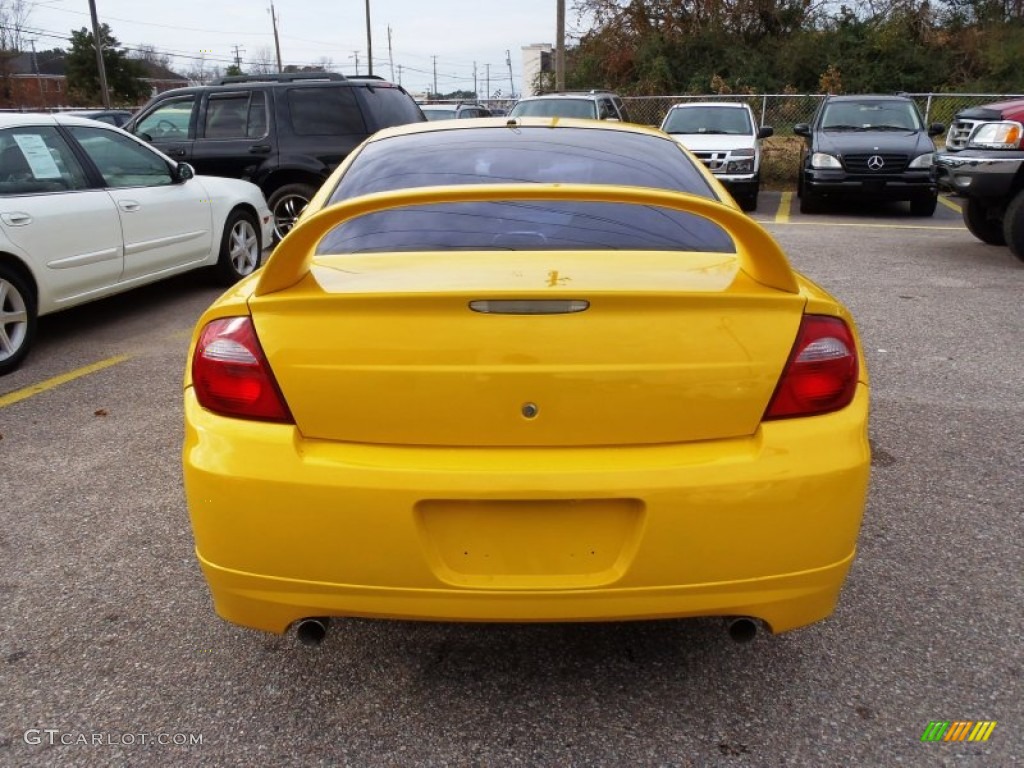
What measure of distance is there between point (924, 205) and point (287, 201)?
9.01 meters

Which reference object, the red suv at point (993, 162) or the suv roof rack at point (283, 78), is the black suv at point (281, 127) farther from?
the red suv at point (993, 162)

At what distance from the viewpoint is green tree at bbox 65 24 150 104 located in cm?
5034

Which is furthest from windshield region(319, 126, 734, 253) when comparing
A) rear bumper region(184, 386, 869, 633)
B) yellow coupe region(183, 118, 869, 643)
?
rear bumper region(184, 386, 869, 633)

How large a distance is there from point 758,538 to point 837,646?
829 millimetres

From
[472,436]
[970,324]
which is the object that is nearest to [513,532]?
[472,436]

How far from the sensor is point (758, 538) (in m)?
2.08

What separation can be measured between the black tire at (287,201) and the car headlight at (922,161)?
8.17 m

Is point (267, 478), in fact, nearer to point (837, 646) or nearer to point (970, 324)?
point (837, 646)

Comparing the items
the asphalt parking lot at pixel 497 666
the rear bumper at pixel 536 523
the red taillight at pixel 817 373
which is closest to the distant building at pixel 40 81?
the asphalt parking lot at pixel 497 666

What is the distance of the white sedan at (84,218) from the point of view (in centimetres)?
548

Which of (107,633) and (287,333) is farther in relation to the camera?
(107,633)

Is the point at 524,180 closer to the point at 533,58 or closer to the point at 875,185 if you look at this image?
the point at 875,185

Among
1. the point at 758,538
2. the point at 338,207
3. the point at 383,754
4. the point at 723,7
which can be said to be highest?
the point at 723,7

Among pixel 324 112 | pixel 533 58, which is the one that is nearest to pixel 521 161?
pixel 324 112
